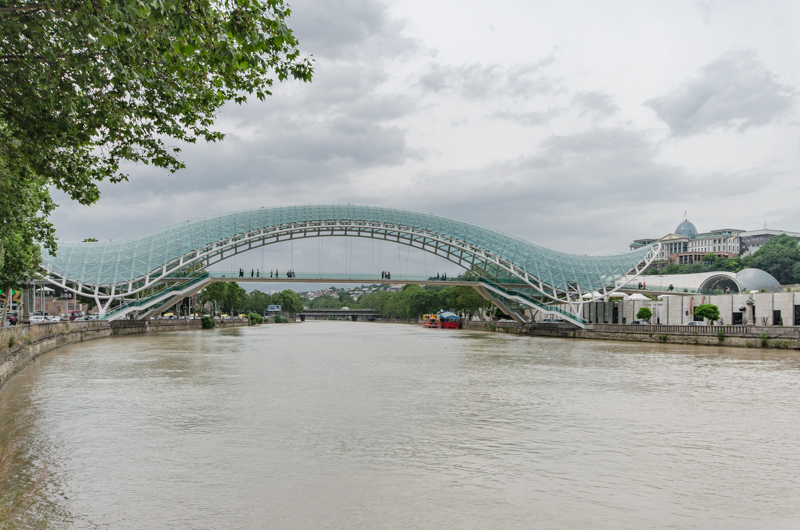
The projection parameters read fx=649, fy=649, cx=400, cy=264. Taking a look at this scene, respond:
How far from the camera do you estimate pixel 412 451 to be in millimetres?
11211

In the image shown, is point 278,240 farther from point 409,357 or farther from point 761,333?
point 761,333

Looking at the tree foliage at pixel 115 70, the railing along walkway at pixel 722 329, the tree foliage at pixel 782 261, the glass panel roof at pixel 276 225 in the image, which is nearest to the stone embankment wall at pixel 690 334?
the railing along walkway at pixel 722 329

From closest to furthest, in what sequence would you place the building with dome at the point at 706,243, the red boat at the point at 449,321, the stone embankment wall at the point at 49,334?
the stone embankment wall at the point at 49,334
the red boat at the point at 449,321
the building with dome at the point at 706,243

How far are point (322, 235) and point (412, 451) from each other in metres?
60.0

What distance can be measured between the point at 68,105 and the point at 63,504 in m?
5.52

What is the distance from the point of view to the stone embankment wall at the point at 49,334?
20703 millimetres

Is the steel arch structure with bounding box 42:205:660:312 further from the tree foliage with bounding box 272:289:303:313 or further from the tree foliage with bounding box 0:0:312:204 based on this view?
the tree foliage with bounding box 272:289:303:313

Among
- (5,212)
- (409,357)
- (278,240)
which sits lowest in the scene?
(409,357)

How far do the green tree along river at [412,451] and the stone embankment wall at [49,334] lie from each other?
0.85m

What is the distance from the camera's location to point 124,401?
16.5 metres

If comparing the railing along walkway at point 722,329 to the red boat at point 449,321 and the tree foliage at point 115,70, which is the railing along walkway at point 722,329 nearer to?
the tree foliage at point 115,70

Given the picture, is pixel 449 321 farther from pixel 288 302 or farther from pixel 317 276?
pixel 288 302

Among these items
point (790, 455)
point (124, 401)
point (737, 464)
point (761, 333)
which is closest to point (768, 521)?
point (737, 464)

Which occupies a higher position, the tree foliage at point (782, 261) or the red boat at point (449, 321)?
the tree foliage at point (782, 261)
